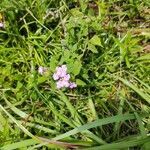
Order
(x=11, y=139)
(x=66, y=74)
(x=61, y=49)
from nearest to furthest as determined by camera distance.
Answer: (x=11, y=139) < (x=66, y=74) < (x=61, y=49)

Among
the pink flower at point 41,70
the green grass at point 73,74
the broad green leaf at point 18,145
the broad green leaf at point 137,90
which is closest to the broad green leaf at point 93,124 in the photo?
the green grass at point 73,74

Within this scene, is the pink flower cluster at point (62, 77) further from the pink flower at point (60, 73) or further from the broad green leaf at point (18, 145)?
the broad green leaf at point (18, 145)

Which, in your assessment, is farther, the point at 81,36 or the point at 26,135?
the point at 81,36

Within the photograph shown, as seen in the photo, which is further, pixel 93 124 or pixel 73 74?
pixel 73 74

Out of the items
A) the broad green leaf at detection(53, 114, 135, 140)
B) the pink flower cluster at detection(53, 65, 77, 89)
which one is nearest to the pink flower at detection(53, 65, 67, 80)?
the pink flower cluster at detection(53, 65, 77, 89)

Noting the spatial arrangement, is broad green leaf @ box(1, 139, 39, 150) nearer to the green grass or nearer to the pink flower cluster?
the green grass

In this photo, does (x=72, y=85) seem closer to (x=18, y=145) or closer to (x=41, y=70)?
(x=41, y=70)

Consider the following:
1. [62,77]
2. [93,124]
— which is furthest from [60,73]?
[93,124]

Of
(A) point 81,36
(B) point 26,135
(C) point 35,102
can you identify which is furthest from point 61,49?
(B) point 26,135

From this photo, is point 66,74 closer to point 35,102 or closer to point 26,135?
point 35,102
